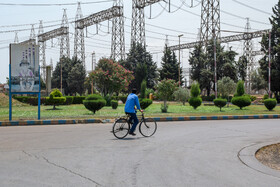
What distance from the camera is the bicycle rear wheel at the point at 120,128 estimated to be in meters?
10.9

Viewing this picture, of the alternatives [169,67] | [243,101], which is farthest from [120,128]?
[169,67]

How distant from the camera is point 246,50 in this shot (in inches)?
2840

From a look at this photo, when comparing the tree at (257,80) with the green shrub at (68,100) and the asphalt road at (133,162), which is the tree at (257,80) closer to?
the green shrub at (68,100)

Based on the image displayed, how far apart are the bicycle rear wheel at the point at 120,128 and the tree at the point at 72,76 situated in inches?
2330

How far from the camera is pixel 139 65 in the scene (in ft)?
196

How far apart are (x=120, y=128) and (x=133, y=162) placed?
3.98m

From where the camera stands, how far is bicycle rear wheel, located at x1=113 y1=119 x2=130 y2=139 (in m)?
10.9

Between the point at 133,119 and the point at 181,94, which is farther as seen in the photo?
the point at 181,94

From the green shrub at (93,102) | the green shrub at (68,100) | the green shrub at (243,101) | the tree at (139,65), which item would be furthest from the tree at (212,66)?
the green shrub at (93,102)

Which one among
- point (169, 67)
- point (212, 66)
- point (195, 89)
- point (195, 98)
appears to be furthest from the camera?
point (169, 67)

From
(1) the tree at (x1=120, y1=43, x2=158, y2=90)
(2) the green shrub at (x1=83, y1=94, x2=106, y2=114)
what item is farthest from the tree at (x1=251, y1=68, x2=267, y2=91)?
(2) the green shrub at (x1=83, y1=94, x2=106, y2=114)

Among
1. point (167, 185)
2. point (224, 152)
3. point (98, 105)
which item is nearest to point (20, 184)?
point (167, 185)

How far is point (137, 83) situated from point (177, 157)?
5199 centimetres

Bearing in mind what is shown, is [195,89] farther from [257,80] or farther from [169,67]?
[257,80]
